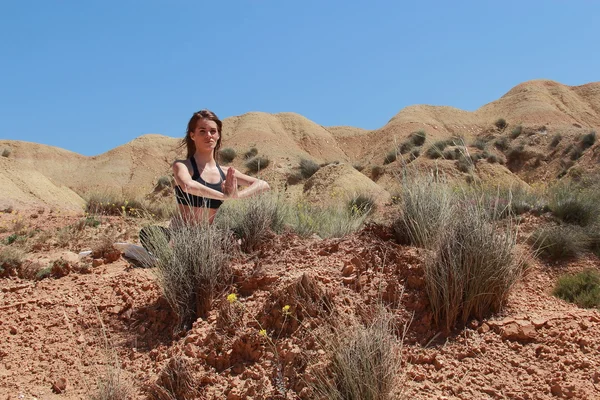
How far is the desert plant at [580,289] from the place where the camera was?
4.48m

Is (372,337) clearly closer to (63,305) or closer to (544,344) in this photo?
(544,344)

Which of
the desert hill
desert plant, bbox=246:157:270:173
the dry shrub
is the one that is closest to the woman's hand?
the dry shrub

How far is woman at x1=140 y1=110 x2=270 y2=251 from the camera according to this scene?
15.1 ft

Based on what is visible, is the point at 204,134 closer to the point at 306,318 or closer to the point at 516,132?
the point at 306,318

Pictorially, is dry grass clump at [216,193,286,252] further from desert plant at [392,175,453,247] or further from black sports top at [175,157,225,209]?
desert plant at [392,175,453,247]

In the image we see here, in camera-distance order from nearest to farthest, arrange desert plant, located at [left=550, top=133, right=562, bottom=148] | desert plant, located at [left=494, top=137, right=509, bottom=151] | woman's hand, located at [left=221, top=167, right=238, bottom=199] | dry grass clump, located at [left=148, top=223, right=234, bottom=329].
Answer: dry grass clump, located at [left=148, top=223, right=234, bottom=329]
woman's hand, located at [left=221, top=167, right=238, bottom=199]
desert plant, located at [left=550, top=133, right=562, bottom=148]
desert plant, located at [left=494, top=137, right=509, bottom=151]

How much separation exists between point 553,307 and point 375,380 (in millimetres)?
1858

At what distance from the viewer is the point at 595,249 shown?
20.2ft

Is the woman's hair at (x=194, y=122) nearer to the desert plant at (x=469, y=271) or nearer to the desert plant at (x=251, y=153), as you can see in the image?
the desert plant at (x=469, y=271)

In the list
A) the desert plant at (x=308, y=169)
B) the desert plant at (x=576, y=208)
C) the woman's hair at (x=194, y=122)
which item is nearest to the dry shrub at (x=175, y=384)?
the woman's hair at (x=194, y=122)

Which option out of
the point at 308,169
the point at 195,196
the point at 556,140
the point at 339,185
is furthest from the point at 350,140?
the point at 195,196

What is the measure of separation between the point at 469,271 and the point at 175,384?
2016mm

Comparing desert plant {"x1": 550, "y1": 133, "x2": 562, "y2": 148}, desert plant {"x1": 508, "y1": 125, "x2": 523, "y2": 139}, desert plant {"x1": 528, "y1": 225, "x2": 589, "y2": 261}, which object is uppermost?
desert plant {"x1": 508, "y1": 125, "x2": 523, "y2": 139}

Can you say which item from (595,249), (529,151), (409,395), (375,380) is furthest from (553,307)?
(529,151)
